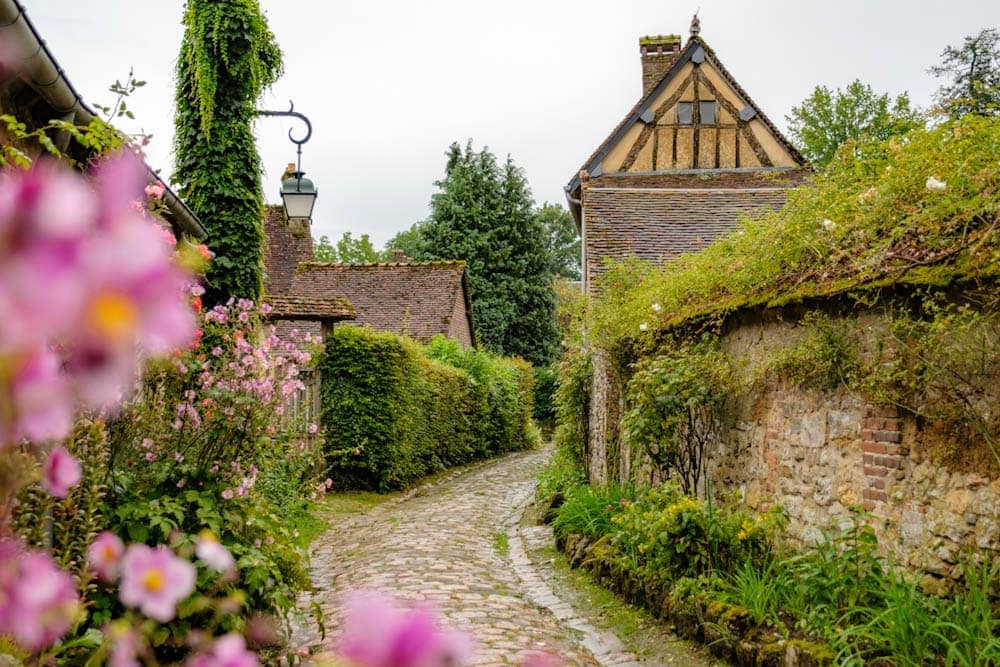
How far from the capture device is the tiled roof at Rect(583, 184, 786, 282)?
15.2m

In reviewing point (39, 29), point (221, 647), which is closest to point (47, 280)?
point (221, 647)

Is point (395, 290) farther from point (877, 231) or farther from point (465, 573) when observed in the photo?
point (877, 231)

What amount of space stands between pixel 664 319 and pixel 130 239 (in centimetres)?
803

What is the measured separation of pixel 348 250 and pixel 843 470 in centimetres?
5862

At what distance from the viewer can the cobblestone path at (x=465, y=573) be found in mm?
5949

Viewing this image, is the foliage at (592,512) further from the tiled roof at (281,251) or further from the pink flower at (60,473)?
the tiled roof at (281,251)

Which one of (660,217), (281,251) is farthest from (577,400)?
(281,251)

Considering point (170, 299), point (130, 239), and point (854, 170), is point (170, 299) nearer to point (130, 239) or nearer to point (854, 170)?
point (130, 239)

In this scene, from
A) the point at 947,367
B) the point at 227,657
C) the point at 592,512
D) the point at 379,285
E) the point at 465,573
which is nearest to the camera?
the point at 227,657

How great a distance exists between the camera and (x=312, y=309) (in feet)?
43.6

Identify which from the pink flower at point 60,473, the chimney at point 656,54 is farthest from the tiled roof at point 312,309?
the pink flower at point 60,473

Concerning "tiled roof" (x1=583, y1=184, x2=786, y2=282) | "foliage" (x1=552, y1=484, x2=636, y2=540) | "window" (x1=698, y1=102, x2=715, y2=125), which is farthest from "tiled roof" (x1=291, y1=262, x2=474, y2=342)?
"foliage" (x1=552, y1=484, x2=636, y2=540)

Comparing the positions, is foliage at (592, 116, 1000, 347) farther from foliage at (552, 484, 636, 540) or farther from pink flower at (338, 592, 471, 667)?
pink flower at (338, 592, 471, 667)

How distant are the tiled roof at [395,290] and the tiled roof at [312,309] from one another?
38.6 feet
